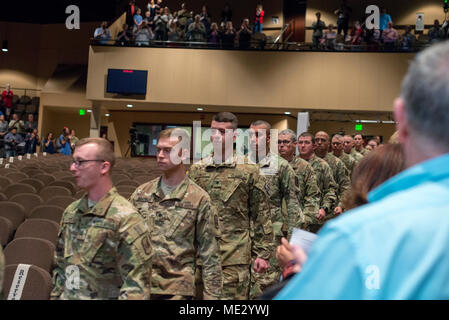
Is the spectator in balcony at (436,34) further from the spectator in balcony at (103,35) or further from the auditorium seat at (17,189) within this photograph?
the auditorium seat at (17,189)

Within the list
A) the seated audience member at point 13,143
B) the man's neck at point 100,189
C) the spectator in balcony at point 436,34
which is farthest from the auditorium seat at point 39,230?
the spectator in balcony at point 436,34

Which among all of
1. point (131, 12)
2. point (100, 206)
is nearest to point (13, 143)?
point (131, 12)

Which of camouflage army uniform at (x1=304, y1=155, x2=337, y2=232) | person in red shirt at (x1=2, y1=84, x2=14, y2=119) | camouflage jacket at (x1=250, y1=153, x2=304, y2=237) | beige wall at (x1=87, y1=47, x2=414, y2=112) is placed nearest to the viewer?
camouflage jacket at (x1=250, y1=153, x2=304, y2=237)

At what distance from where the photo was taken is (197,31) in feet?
59.3

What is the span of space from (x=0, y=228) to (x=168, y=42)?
46.6 feet

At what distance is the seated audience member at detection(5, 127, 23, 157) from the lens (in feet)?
57.4

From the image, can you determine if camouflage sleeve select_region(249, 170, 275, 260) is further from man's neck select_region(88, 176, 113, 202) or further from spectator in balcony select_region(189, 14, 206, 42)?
spectator in balcony select_region(189, 14, 206, 42)

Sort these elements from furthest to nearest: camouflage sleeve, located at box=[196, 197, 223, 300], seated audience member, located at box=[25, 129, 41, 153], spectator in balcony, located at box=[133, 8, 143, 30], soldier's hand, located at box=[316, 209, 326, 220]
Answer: seated audience member, located at box=[25, 129, 41, 153] → spectator in balcony, located at box=[133, 8, 143, 30] → soldier's hand, located at box=[316, 209, 326, 220] → camouflage sleeve, located at box=[196, 197, 223, 300]

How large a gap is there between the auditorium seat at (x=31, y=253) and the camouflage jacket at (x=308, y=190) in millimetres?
2891

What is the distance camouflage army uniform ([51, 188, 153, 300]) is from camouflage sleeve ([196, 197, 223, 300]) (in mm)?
592

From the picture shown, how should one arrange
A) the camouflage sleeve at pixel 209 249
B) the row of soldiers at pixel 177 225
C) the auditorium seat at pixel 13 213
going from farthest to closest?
the auditorium seat at pixel 13 213
the camouflage sleeve at pixel 209 249
the row of soldiers at pixel 177 225

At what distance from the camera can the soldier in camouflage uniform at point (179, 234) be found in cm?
301

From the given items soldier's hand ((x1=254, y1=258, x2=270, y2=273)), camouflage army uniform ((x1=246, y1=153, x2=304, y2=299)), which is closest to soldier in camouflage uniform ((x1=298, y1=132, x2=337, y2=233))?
camouflage army uniform ((x1=246, y1=153, x2=304, y2=299))

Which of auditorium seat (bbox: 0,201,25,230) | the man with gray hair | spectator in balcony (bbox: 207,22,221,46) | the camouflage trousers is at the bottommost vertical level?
the camouflage trousers
